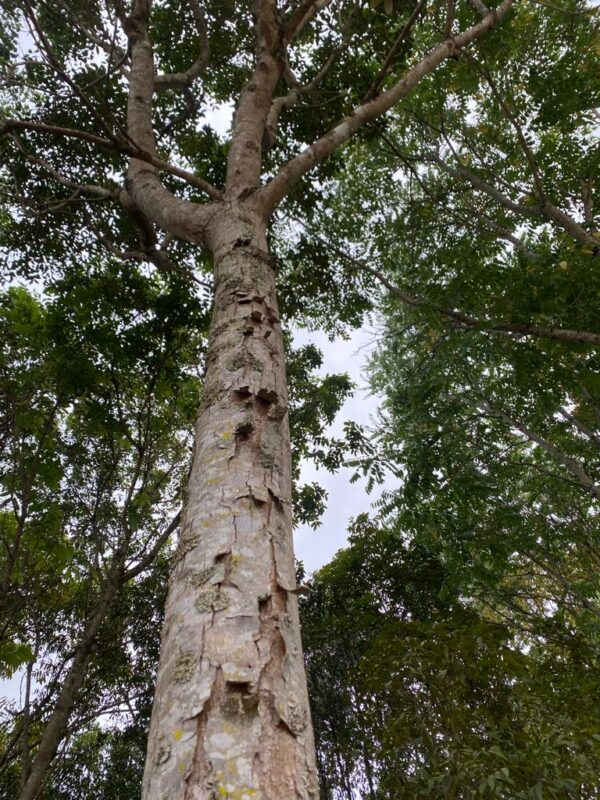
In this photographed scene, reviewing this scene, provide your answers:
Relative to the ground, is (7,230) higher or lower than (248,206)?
higher

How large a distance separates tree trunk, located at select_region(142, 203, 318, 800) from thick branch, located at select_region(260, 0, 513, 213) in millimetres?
1363

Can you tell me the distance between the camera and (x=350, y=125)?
134 inches

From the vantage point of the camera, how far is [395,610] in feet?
23.9

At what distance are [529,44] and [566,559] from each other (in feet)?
27.7

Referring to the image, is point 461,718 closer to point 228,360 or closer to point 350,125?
point 228,360

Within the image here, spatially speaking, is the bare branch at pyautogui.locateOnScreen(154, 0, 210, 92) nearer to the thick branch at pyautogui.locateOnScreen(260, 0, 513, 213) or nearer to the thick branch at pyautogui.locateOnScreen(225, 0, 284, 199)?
the thick branch at pyautogui.locateOnScreen(225, 0, 284, 199)

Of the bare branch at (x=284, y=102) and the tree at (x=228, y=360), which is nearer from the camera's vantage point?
the tree at (x=228, y=360)

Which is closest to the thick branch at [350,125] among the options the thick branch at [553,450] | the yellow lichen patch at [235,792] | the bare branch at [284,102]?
the bare branch at [284,102]

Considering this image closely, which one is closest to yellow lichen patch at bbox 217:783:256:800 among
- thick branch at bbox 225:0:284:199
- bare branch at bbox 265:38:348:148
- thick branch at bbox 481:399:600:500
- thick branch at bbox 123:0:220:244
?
thick branch at bbox 123:0:220:244

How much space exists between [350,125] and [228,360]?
256 centimetres

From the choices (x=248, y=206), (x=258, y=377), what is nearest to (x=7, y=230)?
(x=248, y=206)

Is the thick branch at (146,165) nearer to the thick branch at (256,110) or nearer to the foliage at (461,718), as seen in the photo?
the thick branch at (256,110)

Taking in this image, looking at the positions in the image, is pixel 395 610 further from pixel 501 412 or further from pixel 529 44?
Answer: pixel 529 44

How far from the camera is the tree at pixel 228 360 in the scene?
2.70 ft
